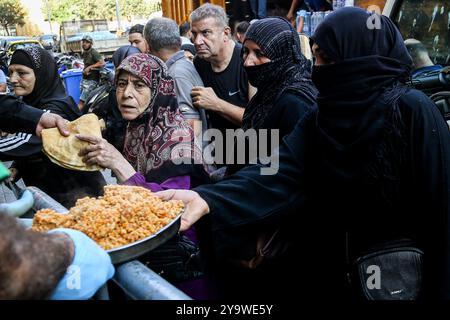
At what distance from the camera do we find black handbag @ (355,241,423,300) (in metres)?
1.70

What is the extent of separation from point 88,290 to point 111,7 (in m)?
71.8

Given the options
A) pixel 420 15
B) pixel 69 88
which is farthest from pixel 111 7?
pixel 420 15

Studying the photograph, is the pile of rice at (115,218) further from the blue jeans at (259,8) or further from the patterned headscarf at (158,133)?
the blue jeans at (259,8)

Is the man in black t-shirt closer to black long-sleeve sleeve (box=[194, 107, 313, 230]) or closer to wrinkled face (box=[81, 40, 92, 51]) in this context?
black long-sleeve sleeve (box=[194, 107, 313, 230])

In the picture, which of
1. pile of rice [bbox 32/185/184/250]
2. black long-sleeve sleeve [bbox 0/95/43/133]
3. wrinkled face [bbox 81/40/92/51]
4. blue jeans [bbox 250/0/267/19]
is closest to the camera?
pile of rice [bbox 32/185/184/250]

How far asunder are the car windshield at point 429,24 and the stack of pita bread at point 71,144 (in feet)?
12.3

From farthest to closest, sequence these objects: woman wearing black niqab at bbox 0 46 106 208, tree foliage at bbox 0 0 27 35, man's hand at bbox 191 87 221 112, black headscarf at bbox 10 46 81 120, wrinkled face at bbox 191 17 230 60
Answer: tree foliage at bbox 0 0 27 35 → wrinkled face at bbox 191 17 230 60 → man's hand at bbox 191 87 221 112 → black headscarf at bbox 10 46 81 120 → woman wearing black niqab at bbox 0 46 106 208

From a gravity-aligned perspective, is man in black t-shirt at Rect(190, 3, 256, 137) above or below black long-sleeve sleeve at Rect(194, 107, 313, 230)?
above

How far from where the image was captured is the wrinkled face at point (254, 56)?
2.79 m

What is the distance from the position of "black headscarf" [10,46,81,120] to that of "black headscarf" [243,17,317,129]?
5.21ft

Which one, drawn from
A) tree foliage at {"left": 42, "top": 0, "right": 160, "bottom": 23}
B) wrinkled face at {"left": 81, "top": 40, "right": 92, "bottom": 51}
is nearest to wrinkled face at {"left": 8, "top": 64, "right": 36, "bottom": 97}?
Result: wrinkled face at {"left": 81, "top": 40, "right": 92, "bottom": 51}

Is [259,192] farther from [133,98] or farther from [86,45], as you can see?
[86,45]

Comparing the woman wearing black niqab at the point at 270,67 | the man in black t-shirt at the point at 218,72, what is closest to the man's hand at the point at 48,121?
the woman wearing black niqab at the point at 270,67

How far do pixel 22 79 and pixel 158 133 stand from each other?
1.68m
